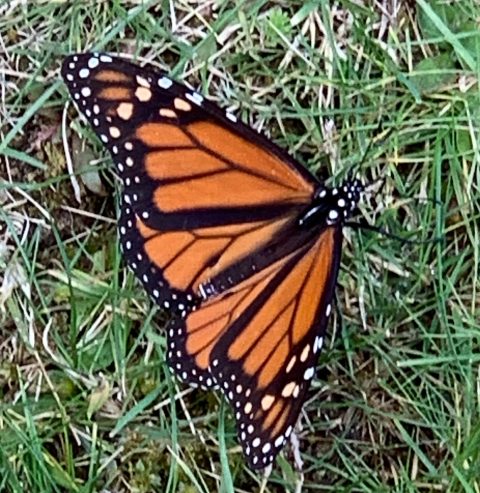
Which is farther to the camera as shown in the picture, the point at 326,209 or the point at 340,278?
the point at 340,278

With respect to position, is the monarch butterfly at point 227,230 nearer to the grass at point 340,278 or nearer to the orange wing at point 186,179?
the orange wing at point 186,179

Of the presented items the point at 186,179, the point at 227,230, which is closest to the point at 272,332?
the point at 227,230

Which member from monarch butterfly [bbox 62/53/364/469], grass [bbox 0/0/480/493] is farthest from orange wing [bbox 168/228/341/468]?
grass [bbox 0/0/480/493]

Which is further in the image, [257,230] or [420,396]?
[420,396]

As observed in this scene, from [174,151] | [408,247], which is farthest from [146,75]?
[408,247]

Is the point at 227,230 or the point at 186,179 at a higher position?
the point at 186,179

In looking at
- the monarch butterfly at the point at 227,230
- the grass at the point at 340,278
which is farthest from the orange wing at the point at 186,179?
the grass at the point at 340,278

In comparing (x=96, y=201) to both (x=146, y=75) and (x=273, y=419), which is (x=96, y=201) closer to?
(x=146, y=75)

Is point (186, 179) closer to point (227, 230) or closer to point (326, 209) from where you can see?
point (227, 230)
